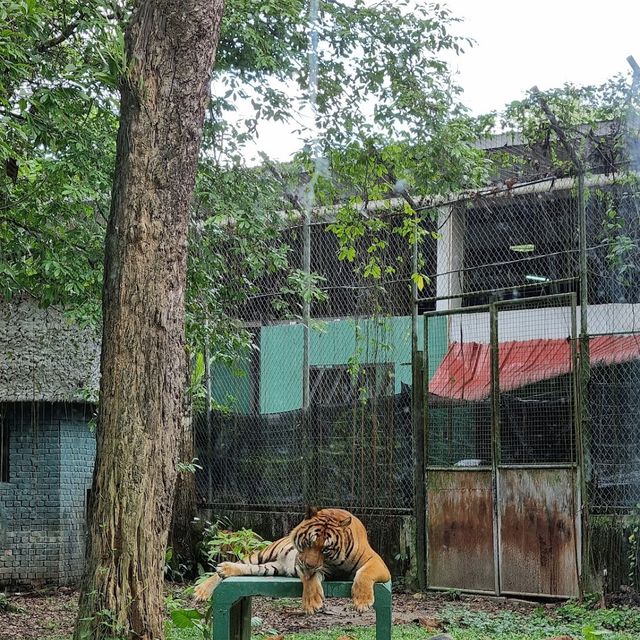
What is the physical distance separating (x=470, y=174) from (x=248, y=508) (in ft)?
15.0

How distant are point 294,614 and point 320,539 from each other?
3723 mm

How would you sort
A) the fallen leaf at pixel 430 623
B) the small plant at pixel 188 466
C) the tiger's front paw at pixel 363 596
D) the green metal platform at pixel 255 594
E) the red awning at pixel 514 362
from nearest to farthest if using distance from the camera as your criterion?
the green metal platform at pixel 255 594 < the tiger's front paw at pixel 363 596 < the fallen leaf at pixel 430 623 < the red awning at pixel 514 362 < the small plant at pixel 188 466

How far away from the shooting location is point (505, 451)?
10.1m

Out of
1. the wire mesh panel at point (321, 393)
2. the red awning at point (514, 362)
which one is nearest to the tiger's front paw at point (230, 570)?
the wire mesh panel at point (321, 393)

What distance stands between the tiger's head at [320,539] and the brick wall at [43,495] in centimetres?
653

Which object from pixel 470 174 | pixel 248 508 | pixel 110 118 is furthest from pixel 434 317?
pixel 110 118

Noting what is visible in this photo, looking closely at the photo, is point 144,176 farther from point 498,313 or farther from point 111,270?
point 498,313

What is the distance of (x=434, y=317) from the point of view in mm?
11086

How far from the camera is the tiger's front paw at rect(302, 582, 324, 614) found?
19.2 feet

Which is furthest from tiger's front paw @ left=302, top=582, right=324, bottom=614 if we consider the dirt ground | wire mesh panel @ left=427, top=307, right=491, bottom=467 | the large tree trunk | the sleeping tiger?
wire mesh panel @ left=427, top=307, right=491, bottom=467

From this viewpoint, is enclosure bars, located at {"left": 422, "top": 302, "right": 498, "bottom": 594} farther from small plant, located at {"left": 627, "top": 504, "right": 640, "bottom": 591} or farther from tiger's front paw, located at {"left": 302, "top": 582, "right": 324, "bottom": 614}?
tiger's front paw, located at {"left": 302, "top": 582, "right": 324, "bottom": 614}

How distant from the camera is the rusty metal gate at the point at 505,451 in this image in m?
9.60

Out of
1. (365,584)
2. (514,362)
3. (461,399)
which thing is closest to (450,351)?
(461,399)

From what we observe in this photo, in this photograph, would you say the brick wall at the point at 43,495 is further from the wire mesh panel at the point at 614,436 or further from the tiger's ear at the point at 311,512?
the tiger's ear at the point at 311,512
